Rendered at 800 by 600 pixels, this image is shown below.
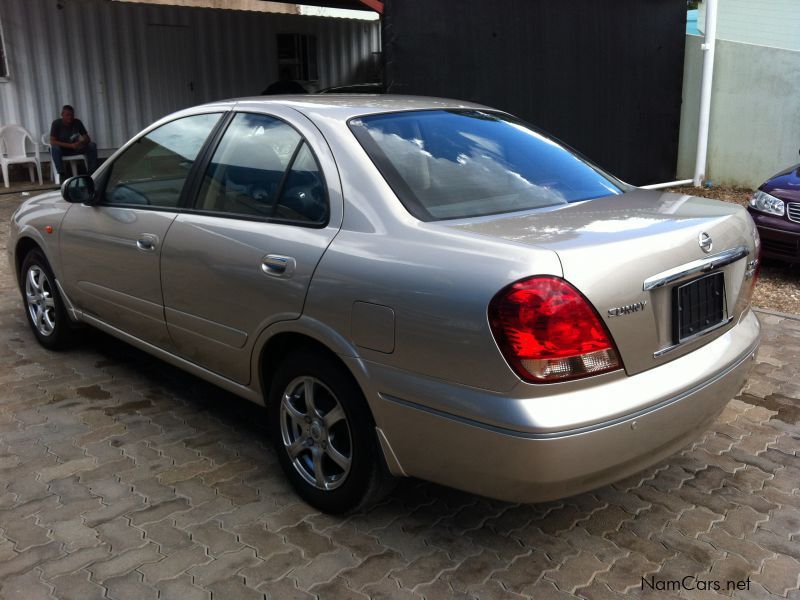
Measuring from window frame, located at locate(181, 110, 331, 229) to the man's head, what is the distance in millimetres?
9389

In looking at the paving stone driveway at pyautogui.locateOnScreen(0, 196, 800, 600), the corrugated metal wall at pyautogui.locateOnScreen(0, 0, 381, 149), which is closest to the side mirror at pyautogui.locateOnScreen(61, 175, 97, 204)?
the paving stone driveway at pyautogui.locateOnScreen(0, 196, 800, 600)

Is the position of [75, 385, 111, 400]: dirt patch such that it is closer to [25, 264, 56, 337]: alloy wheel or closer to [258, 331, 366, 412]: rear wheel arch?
[25, 264, 56, 337]: alloy wheel

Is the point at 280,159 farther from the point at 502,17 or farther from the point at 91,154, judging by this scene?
the point at 91,154

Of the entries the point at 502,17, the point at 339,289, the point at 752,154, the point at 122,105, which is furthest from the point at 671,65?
the point at 339,289

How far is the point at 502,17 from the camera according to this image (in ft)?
29.4

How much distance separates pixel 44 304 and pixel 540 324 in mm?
3928

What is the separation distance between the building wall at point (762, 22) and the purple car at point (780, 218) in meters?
11.1

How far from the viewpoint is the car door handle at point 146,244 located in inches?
155

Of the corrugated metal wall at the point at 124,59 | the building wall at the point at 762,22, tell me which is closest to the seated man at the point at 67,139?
the corrugated metal wall at the point at 124,59

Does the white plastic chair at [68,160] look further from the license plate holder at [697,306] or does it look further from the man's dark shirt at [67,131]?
the license plate holder at [697,306]

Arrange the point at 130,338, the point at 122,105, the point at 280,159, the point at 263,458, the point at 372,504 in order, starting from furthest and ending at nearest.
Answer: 1. the point at 122,105
2. the point at 130,338
3. the point at 263,458
4. the point at 280,159
5. the point at 372,504

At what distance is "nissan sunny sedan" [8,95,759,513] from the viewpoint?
2.54 meters

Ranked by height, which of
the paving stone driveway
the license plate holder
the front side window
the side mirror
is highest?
the front side window

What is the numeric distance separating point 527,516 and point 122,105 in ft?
40.6
